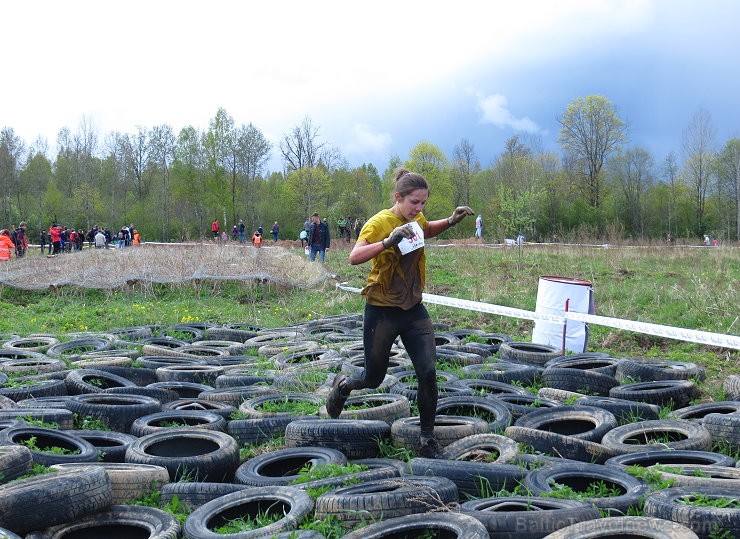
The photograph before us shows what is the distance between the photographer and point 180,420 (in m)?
6.64

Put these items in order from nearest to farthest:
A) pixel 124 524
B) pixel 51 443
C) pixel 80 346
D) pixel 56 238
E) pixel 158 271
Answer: pixel 124 524, pixel 51 443, pixel 80 346, pixel 158 271, pixel 56 238

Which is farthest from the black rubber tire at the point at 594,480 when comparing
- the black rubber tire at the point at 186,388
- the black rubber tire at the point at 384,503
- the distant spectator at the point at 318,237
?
the distant spectator at the point at 318,237

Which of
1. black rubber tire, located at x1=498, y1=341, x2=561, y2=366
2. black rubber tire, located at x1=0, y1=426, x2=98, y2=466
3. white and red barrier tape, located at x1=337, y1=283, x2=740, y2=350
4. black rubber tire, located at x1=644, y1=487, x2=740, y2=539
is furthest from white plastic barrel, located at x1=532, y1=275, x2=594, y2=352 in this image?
black rubber tire, located at x1=0, y1=426, x2=98, y2=466

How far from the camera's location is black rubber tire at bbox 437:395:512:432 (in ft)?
20.7

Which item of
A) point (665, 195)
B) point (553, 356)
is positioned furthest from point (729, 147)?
point (553, 356)

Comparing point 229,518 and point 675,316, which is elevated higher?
point 675,316

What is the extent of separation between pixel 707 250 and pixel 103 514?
1060 inches

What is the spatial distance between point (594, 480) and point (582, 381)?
3018mm

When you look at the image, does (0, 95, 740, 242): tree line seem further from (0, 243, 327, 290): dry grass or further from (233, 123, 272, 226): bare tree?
(0, 243, 327, 290): dry grass

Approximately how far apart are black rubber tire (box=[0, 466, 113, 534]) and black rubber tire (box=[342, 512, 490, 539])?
1.60 metres

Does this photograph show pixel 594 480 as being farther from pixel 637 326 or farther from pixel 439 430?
pixel 637 326

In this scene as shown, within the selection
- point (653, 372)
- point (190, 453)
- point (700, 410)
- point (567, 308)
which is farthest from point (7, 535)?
point (567, 308)

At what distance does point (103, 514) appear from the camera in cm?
435

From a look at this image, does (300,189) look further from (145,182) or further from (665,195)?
(665,195)
